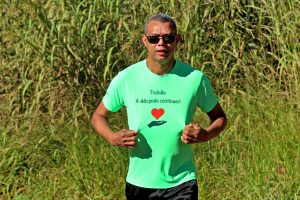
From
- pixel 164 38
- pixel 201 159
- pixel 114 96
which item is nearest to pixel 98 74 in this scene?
pixel 201 159

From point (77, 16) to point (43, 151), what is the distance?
1211 millimetres

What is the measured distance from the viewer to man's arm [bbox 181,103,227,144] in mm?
3525

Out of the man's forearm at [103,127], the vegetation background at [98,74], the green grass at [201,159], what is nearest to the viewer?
the man's forearm at [103,127]

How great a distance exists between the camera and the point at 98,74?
642 centimetres

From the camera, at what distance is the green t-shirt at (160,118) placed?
3656 millimetres

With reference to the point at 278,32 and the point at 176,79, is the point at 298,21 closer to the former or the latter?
the point at 278,32

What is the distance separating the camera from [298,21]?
250 inches

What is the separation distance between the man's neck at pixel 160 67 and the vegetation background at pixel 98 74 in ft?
6.08

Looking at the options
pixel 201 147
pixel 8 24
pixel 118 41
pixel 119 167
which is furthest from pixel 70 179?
pixel 8 24

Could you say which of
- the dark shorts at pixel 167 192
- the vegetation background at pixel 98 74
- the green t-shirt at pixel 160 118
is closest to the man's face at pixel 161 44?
the green t-shirt at pixel 160 118

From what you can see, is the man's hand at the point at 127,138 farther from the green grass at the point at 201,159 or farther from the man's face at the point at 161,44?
the green grass at the point at 201,159

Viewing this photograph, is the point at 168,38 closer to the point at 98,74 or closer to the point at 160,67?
the point at 160,67

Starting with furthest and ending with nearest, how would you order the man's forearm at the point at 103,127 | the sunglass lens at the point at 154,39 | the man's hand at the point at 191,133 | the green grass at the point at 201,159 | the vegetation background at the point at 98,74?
the vegetation background at the point at 98,74, the green grass at the point at 201,159, the man's forearm at the point at 103,127, the sunglass lens at the point at 154,39, the man's hand at the point at 191,133

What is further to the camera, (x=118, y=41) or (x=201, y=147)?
(x=118, y=41)
